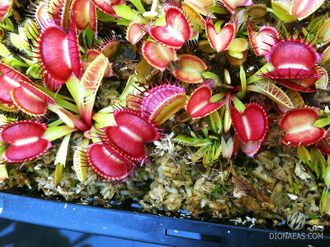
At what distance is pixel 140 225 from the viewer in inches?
38.3

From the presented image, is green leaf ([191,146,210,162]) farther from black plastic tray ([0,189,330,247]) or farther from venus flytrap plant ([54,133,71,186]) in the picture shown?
venus flytrap plant ([54,133,71,186])

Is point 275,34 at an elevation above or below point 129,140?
above

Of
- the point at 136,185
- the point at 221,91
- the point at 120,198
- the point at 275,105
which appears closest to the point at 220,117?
the point at 221,91

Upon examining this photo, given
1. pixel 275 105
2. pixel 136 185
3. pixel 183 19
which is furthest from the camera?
pixel 136 185

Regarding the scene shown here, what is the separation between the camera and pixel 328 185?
0.98m

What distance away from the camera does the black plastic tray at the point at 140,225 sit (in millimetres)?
912

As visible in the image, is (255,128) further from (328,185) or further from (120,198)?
(120,198)

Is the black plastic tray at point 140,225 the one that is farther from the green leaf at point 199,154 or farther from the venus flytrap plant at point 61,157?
the green leaf at point 199,154

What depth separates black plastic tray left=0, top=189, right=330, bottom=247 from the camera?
912 mm

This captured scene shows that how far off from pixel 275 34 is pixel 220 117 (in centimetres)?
39

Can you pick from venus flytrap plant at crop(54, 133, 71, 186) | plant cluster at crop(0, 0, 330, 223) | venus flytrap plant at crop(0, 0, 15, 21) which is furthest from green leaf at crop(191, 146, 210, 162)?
venus flytrap plant at crop(0, 0, 15, 21)

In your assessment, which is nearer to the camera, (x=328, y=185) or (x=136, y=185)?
(x=328, y=185)

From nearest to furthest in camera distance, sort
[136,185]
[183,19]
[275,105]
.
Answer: [183,19] < [275,105] < [136,185]

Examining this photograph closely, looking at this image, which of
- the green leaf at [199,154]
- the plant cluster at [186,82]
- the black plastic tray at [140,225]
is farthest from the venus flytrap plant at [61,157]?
the green leaf at [199,154]
